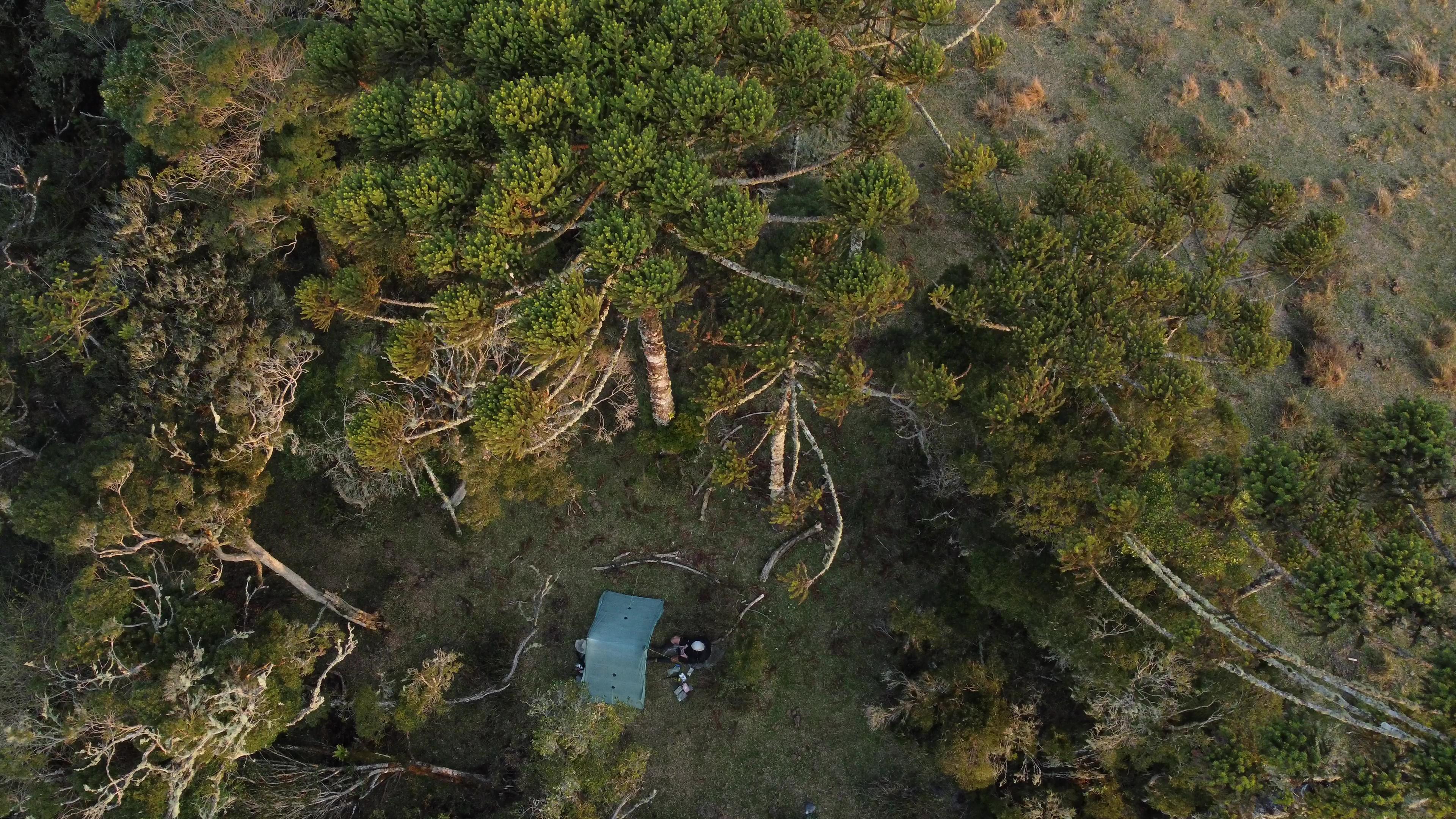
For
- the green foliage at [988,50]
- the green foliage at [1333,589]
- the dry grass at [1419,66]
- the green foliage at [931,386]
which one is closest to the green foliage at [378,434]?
the green foliage at [931,386]

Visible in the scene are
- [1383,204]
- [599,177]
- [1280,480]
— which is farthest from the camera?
[1383,204]

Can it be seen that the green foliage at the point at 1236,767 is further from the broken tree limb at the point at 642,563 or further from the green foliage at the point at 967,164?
the broken tree limb at the point at 642,563

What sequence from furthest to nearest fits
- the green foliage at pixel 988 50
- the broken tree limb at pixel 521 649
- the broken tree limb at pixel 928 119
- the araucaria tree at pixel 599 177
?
1. the broken tree limb at pixel 928 119
2. the broken tree limb at pixel 521 649
3. the green foliage at pixel 988 50
4. the araucaria tree at pixel 599 177

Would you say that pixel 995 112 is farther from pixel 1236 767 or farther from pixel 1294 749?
pixel 1294 749

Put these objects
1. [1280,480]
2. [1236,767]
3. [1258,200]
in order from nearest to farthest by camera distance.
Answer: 1. [1280,480]
2. [1236,767]
3. [1258,200]

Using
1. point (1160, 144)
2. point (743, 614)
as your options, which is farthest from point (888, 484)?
point (1160, 144)

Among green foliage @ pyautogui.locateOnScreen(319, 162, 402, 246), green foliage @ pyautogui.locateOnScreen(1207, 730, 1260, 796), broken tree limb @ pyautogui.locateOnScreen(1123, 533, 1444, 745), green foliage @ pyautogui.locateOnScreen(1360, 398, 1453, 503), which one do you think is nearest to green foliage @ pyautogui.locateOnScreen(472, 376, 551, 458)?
green foliage @ pyautogui.locateOnScreen(319, 162, 402, 246)

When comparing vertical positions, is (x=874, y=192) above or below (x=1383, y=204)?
above
